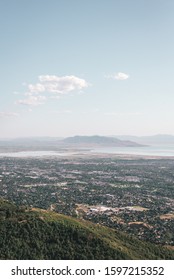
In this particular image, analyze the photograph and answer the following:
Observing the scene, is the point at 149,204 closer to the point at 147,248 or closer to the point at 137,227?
the point at 137,227

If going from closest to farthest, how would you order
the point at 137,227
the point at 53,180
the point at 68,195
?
1. the point at 137,227
2. the point at 68,195
3. the point at 53,180

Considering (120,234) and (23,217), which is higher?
(23,217)

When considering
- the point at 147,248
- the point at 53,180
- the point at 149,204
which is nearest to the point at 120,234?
the point at 147,248

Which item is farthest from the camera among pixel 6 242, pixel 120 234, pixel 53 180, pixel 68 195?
pixel 53 180

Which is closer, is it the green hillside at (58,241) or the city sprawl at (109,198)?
the green hillside at (58,241)

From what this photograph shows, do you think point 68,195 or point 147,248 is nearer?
point 147,248

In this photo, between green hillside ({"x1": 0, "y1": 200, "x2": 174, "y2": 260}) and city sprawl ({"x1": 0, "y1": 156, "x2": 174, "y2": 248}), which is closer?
green hillside ({"x1": 0, "y1": 200, "x2": 174, "y2": 260})

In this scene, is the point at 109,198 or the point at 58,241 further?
the point at 109,198

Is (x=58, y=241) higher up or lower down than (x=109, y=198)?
higher up
